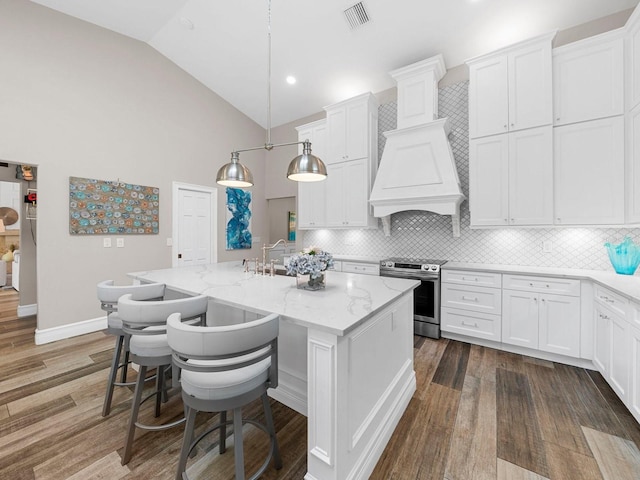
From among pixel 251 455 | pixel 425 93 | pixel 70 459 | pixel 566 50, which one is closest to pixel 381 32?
pixel 425 93

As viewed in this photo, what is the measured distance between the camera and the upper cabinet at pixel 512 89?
9.55 ft

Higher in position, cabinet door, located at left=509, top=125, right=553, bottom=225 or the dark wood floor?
cabinet door, located at left=509, top=125, right=553, bottom=225

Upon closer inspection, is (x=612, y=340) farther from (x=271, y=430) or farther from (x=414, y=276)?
(x=271, y=430)

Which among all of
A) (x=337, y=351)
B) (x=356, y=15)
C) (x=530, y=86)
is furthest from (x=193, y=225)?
(x=530, y=86)

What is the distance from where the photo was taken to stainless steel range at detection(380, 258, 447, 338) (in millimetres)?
3375

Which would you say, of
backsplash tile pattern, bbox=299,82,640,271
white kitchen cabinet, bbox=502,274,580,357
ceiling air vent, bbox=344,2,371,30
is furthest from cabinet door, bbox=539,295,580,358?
ceiling air vent, bbox=344,2,371,30

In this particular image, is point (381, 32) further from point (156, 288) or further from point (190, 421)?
point (190, 421)

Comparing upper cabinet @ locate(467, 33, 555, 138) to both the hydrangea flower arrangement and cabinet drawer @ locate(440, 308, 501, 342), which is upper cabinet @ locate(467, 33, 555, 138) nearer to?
cabinet drawer @ locate(440, 308, 501, 342)

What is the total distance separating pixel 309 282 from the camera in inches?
77.7

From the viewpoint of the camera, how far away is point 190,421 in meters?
1.28

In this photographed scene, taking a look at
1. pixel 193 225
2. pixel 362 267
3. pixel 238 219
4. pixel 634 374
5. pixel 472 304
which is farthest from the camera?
pixel 238 219

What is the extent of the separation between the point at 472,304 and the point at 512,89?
8.17 ft

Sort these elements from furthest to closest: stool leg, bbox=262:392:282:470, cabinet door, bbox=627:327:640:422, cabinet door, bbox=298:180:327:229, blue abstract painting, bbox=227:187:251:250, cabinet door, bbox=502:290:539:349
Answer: blue abstract painting, bbox=227:187:251:250, cabinet door, bbox=298:180:327:229, cabinet door, bbox=502:290:539:349, cabinet door, bbox=627:327:640:422, stool leg, bbox=262:392:282:470

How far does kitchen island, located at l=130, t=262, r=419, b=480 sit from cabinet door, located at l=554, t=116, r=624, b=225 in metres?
2.14
